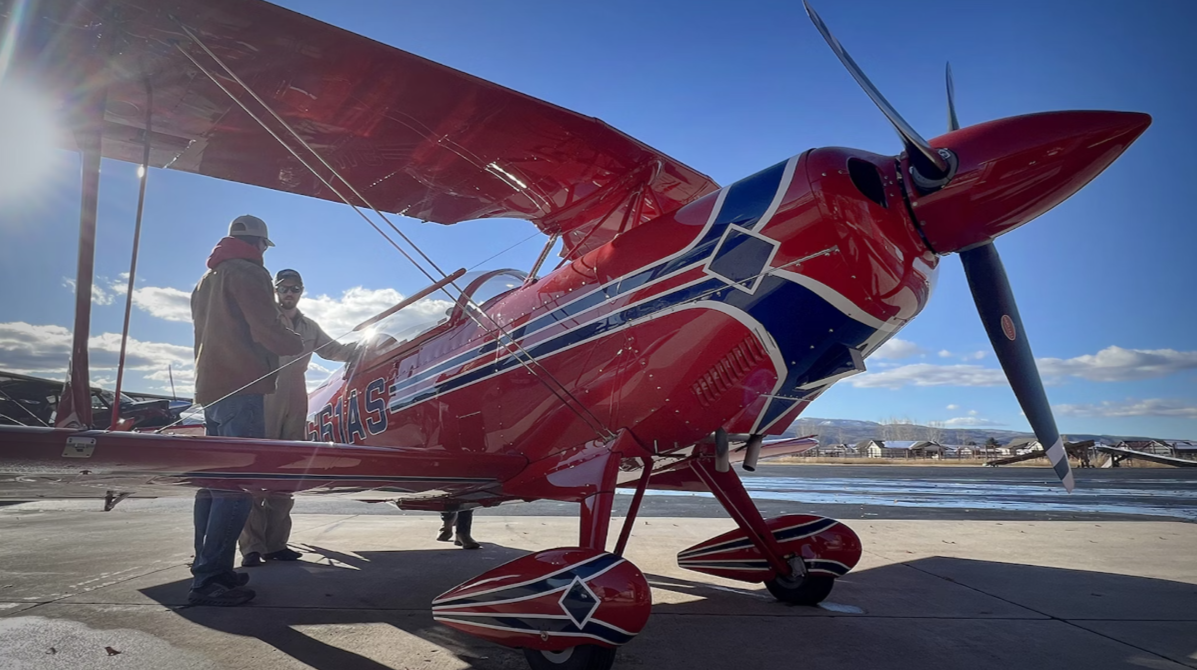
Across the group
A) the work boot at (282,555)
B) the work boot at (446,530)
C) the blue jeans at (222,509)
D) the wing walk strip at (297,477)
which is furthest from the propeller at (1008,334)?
the work boot at (282,555)

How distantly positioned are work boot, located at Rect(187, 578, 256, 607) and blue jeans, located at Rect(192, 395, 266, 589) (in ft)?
0.11

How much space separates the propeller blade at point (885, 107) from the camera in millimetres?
2775

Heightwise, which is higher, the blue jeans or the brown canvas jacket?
the brown canvas jacket

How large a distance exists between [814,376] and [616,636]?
5.31ft

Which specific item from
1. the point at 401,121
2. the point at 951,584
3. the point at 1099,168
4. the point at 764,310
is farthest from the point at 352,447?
the point at 951,584

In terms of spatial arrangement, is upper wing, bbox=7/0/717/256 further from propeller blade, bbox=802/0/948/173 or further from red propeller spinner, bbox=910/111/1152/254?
red propeller spinner, bbox=910/111/1152/254

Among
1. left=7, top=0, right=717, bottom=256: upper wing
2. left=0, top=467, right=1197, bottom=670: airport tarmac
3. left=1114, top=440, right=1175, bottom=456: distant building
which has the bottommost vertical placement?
left=1114, top=440, right=1175, bottom=456: distant building

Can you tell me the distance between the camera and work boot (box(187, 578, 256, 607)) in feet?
12.1

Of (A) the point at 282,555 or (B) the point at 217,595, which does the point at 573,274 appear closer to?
(B) the point at 217,595

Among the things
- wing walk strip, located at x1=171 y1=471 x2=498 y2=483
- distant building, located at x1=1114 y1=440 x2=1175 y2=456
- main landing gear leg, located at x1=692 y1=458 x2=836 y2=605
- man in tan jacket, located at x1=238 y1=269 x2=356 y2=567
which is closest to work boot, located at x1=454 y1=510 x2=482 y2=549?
man in tan jacket, located at x1=238 y1=269 x2=356 y2=567

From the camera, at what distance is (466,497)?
14.4 ft

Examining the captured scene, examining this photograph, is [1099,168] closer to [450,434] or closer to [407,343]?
[450,434]

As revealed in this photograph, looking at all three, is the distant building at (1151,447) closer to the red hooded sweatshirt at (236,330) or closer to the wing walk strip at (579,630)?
the wing walk strip at (579,630)

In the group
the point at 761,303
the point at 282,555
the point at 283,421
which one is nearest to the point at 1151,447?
the point at 761,303
